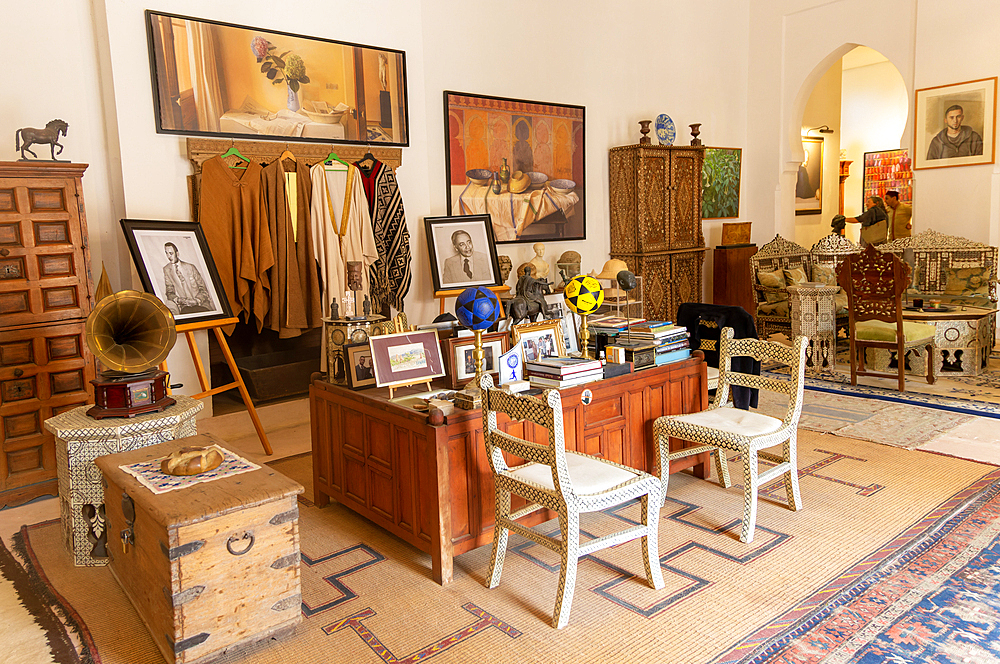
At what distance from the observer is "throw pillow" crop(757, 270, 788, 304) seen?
27.8 feet

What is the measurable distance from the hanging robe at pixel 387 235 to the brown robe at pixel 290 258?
2.11ft

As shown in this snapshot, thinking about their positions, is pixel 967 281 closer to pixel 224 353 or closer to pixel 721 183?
pixel 721 183

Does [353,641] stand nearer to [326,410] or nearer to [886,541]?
[326,410]

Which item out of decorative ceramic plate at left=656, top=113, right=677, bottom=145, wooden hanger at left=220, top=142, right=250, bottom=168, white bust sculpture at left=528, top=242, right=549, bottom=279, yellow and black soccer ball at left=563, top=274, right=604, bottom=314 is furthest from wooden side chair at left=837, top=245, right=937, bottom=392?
wooden hanger at left=220, top=142, right=250, bottom=168

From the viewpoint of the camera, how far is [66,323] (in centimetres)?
434

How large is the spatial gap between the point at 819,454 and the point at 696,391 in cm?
112

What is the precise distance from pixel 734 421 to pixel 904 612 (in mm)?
1155

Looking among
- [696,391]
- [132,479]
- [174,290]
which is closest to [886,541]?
[696,391]

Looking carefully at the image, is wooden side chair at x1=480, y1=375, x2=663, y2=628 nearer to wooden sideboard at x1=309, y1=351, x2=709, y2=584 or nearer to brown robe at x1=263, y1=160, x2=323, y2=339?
wooden sideboard at x1=309, y1=351, x2=709, y2=584

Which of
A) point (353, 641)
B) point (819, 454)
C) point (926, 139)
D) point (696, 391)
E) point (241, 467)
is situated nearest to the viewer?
point (353, 641)

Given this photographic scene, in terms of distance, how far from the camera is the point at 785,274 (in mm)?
8539

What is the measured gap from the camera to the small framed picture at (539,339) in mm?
3553

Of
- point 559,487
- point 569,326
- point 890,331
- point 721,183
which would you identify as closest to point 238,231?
point 569,326

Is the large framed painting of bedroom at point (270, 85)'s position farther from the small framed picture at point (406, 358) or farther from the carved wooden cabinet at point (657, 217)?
the small framed picture at point (406, 358)
